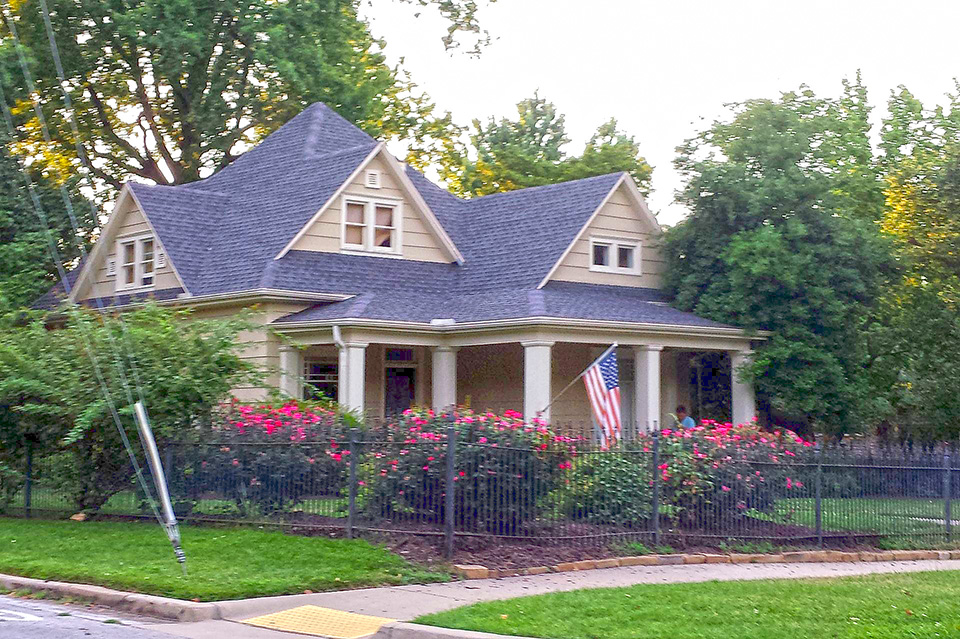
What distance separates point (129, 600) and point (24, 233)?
22520 mm

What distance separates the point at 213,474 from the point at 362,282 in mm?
11088

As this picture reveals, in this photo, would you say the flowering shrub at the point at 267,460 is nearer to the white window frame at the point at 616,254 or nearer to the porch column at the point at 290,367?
the porch column at the point at 290,367

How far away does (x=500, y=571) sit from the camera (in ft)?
46.6

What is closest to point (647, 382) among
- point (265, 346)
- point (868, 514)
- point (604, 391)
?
point (604, 391)

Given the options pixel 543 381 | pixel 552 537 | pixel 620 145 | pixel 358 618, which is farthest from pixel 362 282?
pixel 620 145

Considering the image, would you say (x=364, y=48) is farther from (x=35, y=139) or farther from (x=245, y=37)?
(x=35, y=139)

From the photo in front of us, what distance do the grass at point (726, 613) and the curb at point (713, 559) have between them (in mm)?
1613

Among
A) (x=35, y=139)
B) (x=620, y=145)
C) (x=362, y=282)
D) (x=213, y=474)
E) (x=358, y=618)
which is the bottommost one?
(x=358, y=618)

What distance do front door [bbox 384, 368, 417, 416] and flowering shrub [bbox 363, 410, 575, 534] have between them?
1277cm

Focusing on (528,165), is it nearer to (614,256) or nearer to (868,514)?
(614,256)

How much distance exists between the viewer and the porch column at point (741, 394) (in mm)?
27688

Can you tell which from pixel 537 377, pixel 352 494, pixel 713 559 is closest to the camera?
pixel 352 494

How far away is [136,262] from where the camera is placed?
29500mm

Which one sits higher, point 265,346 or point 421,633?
point 265,346
